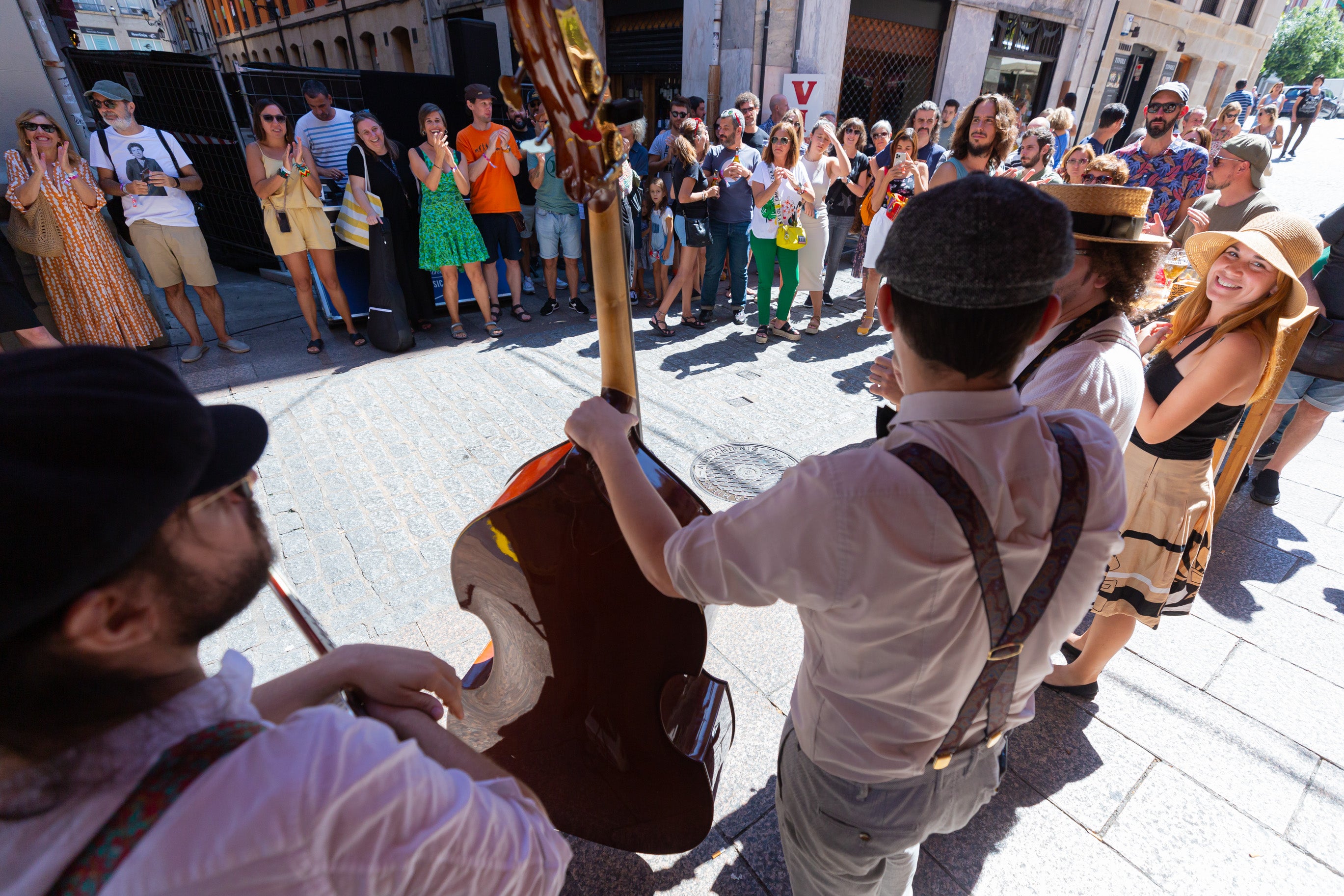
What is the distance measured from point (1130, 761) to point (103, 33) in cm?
5304

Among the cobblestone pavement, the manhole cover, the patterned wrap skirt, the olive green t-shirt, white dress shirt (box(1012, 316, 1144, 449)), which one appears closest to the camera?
white dress shirt (box(1012, 316, 1144, 449))

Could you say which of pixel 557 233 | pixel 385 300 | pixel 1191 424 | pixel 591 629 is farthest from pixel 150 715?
pixel 557 233

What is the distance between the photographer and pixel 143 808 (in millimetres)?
573

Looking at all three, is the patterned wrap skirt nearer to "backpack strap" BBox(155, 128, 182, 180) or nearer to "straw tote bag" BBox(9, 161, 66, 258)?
"backpack strap" BBox(155, 128, 182, 180)

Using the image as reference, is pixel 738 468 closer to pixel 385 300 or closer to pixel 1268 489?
pixel 1268 489

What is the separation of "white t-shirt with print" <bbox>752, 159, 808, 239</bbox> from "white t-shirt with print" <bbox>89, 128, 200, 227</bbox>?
4.84 metres

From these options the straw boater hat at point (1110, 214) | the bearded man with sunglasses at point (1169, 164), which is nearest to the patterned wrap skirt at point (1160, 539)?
the straw boater hat at point (1110, 214)

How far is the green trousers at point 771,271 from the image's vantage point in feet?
20.0

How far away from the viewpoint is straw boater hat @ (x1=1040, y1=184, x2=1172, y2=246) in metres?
1.70

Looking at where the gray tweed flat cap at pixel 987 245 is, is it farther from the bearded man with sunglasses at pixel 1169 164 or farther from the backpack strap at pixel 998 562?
the bearded man with sunglasses at pixel 1169 164

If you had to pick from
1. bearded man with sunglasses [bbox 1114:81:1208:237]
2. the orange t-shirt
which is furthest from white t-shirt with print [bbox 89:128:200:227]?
bearded man with sunglasses [bbox 1114:81:1208:237]

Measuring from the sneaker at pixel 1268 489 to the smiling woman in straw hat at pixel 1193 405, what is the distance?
2075 mm

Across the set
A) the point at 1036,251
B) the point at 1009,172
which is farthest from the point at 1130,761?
the point at 1009,172

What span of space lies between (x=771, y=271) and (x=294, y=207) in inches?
167
